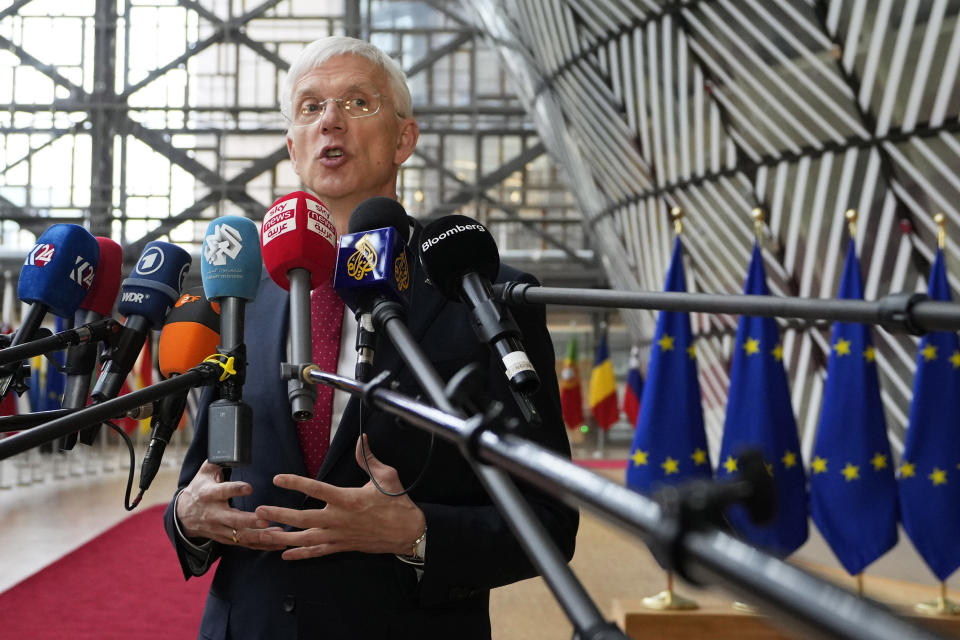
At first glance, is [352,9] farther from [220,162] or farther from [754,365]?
[754,365]

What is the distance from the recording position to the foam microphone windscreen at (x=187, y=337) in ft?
5.09

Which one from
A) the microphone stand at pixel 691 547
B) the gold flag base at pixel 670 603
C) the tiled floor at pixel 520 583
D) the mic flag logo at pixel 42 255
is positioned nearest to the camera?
the microphone stand at pixel 691 547

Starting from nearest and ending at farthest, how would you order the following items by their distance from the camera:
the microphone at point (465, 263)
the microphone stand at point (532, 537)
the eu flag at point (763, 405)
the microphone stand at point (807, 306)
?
1. the microphone stand at point (532, 537)
2. the microphone stand at point (807, 306)
3. the microphone at point (465, 263)
4. the eu flag at point (763, 405)

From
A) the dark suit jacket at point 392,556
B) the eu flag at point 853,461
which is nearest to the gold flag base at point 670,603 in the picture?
the eu flag at point 853,461

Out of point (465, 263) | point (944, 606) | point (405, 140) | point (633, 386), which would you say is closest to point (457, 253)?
point (465, 263)

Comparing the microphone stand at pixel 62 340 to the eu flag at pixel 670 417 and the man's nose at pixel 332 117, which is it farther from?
the eu flag at pixel 670 417

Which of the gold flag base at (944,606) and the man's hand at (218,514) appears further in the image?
the gold flag base at (944,606)

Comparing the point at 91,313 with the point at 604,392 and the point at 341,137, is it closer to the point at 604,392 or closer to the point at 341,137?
the point at 341,137

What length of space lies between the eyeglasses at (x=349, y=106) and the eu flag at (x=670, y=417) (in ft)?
17.1

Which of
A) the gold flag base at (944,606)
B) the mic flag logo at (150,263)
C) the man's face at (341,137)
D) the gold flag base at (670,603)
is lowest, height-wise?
the gold flag base at (670,603)

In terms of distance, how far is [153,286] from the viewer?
1.55 m

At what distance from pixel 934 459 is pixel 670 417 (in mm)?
1770

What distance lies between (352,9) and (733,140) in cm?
1570

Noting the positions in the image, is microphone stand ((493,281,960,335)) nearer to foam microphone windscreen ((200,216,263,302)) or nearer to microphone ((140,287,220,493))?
foam microphone windscreen ((200,216,263,302))
